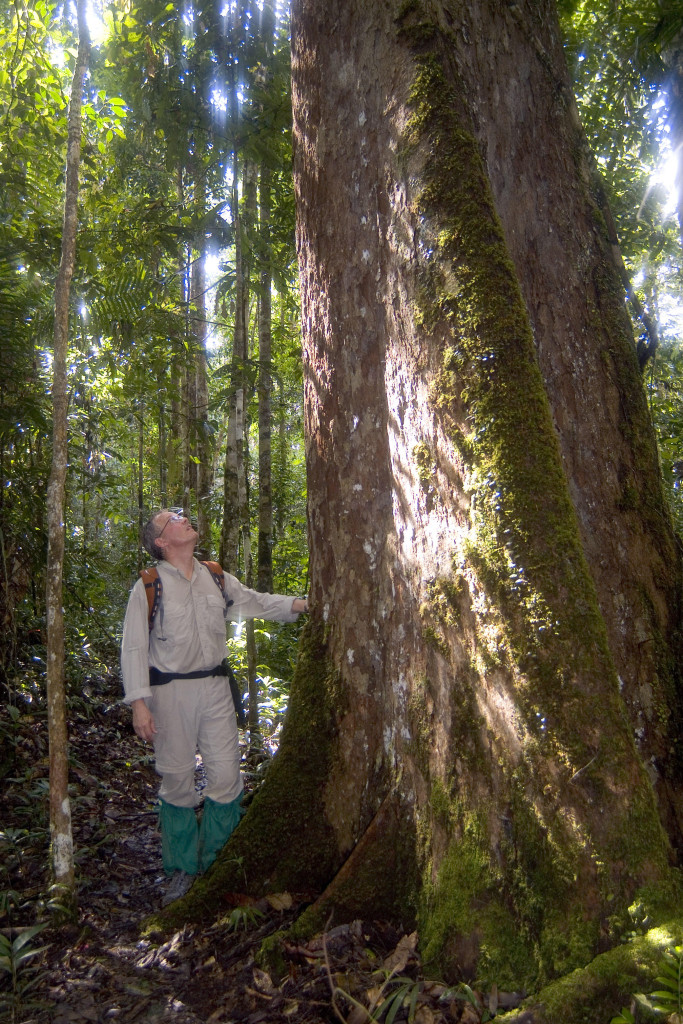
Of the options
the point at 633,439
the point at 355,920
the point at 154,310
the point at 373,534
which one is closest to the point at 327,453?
the point at 373,534

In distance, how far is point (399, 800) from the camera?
10.2 feet

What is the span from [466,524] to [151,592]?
2.18 m

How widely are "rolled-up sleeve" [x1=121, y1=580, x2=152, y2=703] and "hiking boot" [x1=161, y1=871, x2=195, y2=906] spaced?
1.11 meters

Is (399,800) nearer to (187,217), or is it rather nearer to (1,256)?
(1,256)

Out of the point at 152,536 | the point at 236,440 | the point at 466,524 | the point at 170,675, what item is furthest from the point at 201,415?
the point at 466,524

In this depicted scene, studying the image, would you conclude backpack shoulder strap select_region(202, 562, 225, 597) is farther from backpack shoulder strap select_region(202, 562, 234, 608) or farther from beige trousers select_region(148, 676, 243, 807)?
beige trousers select_region(148, 676, 243, 807)

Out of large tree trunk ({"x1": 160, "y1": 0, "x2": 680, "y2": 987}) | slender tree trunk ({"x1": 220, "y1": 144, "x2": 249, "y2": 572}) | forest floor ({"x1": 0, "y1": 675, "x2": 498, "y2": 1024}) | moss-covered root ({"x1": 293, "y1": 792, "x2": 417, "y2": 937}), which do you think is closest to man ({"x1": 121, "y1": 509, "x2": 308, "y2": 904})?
forest floor ({"x1": 0, "y1": 675, "x2": 498, "y2": 1024})

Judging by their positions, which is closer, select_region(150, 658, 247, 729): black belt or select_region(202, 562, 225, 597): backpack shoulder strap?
select_region(150, 658, 247, 729): black belt

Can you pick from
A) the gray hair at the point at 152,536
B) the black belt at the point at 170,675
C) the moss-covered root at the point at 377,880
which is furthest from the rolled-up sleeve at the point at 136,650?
the moss-covered root at the point at 377,880

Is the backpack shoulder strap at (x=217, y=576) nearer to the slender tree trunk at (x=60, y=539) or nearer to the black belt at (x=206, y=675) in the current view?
the black belt at (x=206, y=675)

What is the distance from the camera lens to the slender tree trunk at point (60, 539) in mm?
3652

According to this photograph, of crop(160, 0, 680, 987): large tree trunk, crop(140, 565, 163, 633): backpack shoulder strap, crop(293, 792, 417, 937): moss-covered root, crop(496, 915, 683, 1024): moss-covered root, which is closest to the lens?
crop(496, 915, 683, 1024): moss-covered root

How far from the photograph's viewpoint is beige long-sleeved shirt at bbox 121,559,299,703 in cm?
403

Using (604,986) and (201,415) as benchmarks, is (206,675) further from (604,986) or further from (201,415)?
(201,415)
